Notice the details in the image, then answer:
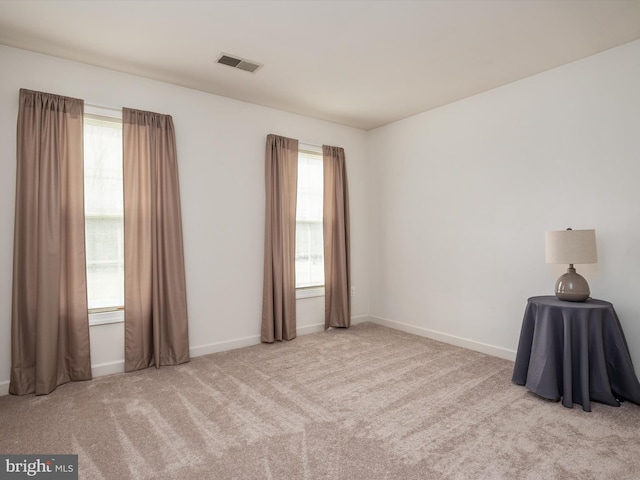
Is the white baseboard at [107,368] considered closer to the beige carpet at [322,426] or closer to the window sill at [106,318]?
the beige carpet at [322,426]

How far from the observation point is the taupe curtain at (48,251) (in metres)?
2.87

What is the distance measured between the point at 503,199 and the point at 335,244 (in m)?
2.09

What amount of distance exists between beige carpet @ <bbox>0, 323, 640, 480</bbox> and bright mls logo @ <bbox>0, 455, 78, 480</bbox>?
0.06 metres

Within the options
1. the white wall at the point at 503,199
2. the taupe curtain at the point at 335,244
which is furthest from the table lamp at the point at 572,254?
the taupe curtain at the point at 335,244

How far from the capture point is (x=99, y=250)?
10.9 ft

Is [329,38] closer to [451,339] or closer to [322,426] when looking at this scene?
[322,426]

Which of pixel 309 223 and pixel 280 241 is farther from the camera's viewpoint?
pixel 309 223

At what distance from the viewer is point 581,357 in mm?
2568

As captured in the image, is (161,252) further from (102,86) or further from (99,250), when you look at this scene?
(102,86)

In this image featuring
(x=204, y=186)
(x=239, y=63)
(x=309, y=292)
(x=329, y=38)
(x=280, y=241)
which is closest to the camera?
(x=329, y=38)

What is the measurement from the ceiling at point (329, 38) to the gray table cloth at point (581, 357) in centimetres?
209

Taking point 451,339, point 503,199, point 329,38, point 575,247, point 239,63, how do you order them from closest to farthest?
point 575,247 < point 329,38 < point 239,63 < point 503,199 < point 451,339

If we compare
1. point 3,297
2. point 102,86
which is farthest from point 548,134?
point 3,297

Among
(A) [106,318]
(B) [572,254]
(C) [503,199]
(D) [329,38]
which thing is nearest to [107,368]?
(A) [106,318]
